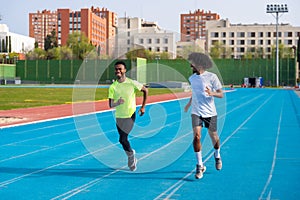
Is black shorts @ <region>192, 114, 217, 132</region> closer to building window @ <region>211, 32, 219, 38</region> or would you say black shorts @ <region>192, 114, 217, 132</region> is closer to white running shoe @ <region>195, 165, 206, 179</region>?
white running shoe @ <region>195, 165, 206, 179</region>

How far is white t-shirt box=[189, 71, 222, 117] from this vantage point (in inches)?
273

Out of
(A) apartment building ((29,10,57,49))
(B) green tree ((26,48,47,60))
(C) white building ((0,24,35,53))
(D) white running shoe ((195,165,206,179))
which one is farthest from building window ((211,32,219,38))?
(D) white running shoe ((195,165,206,179))

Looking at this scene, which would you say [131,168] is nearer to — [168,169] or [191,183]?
[168,169]


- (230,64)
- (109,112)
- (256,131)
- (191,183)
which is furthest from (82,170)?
(230,64)

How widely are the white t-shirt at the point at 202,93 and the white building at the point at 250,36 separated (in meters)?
109

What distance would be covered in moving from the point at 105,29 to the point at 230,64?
270 feet

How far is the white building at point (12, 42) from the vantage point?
108m

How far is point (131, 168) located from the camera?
7516mm

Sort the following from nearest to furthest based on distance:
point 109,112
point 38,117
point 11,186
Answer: point 11,186
point 38,117
point 109,112

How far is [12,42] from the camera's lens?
114m

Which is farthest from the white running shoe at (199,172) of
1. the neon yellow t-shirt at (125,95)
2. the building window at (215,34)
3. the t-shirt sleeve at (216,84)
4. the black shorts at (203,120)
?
the building window at (215,34)

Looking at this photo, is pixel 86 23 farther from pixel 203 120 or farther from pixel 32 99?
pixel 203 120

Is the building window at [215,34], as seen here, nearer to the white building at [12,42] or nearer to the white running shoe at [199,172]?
the white building at [12,42]

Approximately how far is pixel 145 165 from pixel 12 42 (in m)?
112
